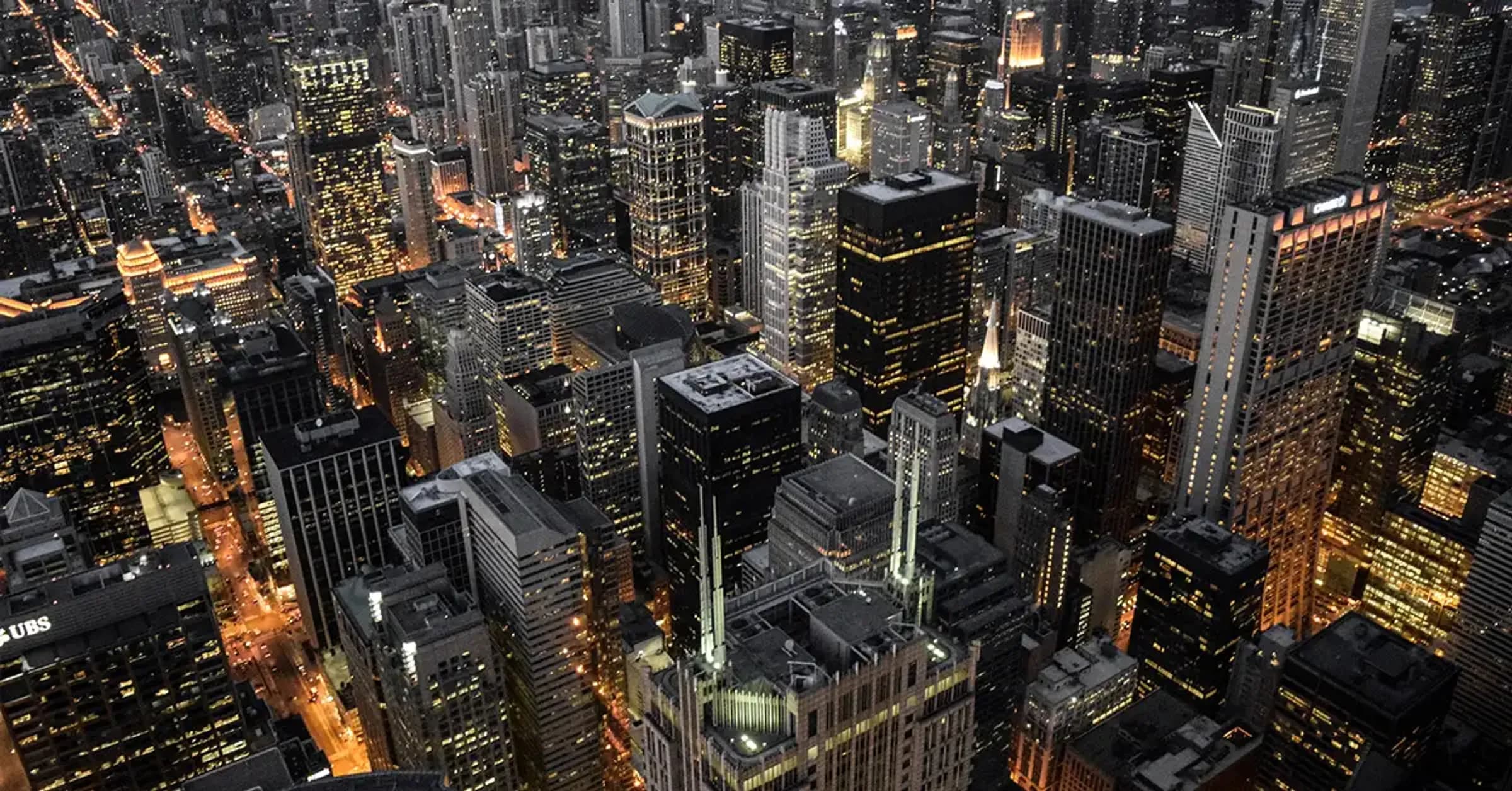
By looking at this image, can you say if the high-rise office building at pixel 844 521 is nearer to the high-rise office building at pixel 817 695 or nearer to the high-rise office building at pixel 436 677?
the high-rise office building at pixel 436 677

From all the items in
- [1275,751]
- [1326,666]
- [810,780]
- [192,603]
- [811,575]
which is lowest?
[1275,751]

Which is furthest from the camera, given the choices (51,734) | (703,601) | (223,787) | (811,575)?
(51,734)

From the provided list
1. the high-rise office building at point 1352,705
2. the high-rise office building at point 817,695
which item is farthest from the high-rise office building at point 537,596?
the high-rise office building at point 1352,705

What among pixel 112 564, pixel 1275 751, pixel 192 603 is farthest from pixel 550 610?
pixel 1275 751

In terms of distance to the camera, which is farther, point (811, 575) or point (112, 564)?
point (112, 564)

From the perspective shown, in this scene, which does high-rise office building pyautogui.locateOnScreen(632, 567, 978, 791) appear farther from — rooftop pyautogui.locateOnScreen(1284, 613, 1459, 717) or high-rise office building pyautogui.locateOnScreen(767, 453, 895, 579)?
rooftop pyautogui.locateOnScreen(1284, 613, 1459, 717)

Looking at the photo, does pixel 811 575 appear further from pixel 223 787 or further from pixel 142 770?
pixel 142 770
